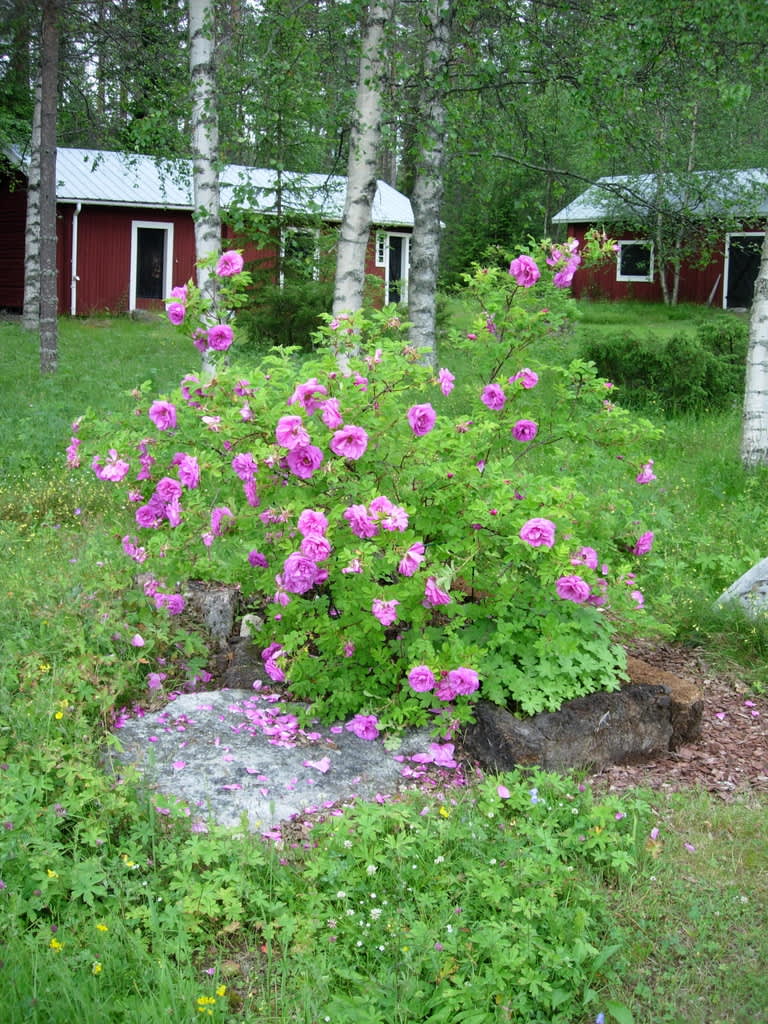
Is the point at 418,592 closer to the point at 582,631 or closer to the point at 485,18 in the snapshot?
the point at 582,631

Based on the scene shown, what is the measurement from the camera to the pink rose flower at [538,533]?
149 inches

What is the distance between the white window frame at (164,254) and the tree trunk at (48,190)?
10.1 m

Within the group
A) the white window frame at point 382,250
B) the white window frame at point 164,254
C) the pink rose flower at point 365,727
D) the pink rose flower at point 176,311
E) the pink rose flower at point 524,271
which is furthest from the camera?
the white window frame at point 382,250

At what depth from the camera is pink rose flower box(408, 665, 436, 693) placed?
3911 millimetres

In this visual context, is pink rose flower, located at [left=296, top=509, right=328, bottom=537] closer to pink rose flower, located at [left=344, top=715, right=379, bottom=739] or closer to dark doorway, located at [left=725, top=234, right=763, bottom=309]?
pink rose flower, located at [left=344, top=715, right=379, bottom=739]

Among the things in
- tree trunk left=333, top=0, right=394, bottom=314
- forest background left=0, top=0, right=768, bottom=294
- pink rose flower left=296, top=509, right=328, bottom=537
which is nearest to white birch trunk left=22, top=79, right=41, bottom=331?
forest background left=0, top=0, right=768, bottom=294

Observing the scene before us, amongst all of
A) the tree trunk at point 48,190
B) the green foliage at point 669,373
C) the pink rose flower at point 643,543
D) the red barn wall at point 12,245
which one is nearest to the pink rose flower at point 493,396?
the pink rose flower at point 643,543

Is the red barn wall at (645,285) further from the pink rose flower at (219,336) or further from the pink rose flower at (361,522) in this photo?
the pink rose flower at (361,522)

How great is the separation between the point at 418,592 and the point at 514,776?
2.55 feet

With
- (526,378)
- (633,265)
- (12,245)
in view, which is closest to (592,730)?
(526,378)

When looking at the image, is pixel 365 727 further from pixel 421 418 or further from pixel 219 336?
pixel 219 336

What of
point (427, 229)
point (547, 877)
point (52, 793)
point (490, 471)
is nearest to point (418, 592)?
point (490, 471)

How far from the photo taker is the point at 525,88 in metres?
12.5

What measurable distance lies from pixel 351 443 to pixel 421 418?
304mm
